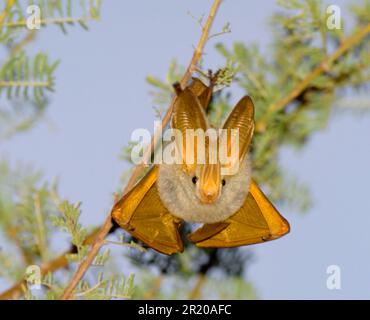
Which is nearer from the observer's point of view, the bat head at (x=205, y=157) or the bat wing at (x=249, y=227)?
the bat head at (x=205, y=157)

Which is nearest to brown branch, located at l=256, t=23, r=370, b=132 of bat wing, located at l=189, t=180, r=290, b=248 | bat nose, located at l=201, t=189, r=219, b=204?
bat wing, located at l=189, t=180, r=290, b=248

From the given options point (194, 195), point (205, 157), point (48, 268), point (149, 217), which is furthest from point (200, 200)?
point (48, 268)

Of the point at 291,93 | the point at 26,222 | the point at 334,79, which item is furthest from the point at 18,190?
the point at 334,79

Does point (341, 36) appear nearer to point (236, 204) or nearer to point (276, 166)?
point (276, 166)

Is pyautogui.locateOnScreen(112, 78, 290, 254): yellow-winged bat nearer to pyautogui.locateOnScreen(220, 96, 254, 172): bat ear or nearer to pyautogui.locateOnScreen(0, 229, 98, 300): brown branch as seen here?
pyautogui.locateOnScreen(220, 96, 254, 172): bat ear

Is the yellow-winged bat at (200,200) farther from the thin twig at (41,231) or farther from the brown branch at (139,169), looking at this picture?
the thin twig at (41,231)

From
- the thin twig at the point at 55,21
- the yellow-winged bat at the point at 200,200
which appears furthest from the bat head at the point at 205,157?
the thin twig at the point at 55,21
